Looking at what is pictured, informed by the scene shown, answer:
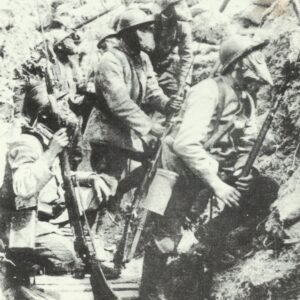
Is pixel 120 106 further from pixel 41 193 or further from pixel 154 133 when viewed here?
pixel 41 193

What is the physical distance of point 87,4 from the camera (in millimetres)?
3145

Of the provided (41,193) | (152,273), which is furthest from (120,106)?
(152,273)

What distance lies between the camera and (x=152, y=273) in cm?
299

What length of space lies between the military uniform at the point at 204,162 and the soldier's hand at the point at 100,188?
254 mm

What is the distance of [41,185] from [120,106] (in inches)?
21.1

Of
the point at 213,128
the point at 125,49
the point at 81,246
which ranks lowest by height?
the point at 81,246

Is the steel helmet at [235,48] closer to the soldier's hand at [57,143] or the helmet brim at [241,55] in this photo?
the helmet brim at [241,55]

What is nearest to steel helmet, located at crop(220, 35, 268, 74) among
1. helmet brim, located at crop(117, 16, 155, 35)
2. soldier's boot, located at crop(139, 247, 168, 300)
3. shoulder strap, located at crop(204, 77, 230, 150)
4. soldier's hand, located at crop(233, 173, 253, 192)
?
shoulder strap, located at crop(204, 77, 230, 150)

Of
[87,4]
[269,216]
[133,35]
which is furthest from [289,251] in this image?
[87,4]

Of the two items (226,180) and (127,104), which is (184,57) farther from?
(226,180)

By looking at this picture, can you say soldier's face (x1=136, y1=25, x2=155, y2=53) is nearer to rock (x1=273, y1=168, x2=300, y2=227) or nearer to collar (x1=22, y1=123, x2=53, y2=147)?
collar (x1=22, y1=123, x2=53, y2=147)

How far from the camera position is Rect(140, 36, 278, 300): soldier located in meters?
2.86

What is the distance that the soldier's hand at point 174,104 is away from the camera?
2916 mm

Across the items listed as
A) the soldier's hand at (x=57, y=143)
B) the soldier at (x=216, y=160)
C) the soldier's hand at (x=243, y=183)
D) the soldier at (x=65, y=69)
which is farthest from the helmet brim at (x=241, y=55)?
the soldier's hand at (x=57, y=143)
